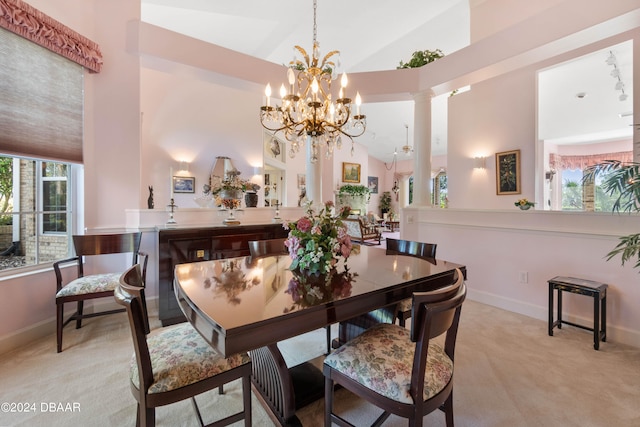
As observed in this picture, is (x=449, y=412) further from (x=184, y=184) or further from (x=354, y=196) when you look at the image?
(x=354, y=196)

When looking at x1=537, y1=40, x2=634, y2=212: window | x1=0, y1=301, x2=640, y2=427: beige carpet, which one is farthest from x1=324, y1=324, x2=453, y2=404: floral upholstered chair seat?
x1=537, y1=40, x2=634, y2=212: window

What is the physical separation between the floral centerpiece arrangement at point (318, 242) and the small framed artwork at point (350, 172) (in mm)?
10078

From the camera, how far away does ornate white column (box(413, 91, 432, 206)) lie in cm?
386

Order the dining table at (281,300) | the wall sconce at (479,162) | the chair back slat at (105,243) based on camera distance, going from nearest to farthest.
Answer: the dining table at (281,300) → the chair back slat at (105,243) → the wall sconce at (479,162)

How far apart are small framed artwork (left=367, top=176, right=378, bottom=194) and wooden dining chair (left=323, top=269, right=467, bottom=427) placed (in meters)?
11.5

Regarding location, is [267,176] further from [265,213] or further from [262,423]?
[262,423]

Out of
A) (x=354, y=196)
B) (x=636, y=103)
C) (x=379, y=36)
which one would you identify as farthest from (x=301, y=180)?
(x=636, y=103)

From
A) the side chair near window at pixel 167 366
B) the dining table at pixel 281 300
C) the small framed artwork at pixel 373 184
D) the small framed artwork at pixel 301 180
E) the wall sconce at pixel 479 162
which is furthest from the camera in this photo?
the small framed artwork at pixel 373 184

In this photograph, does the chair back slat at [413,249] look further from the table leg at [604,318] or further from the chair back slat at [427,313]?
the table leg at [604,318]

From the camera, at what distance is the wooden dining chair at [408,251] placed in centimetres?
204

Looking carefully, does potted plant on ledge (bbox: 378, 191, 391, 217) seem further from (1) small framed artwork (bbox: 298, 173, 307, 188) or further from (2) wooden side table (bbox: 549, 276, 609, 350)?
(2) wooden side table (bbox: 549, 276, 609, 350)

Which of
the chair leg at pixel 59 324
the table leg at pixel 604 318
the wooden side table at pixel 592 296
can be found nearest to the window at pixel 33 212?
the chair leg at pixel 59 324

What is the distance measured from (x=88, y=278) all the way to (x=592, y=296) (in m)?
4.23

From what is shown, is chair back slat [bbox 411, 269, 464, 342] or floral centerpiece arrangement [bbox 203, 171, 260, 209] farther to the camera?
floral centerpiece arrangement [bbox 203, 171, 260, 209]
